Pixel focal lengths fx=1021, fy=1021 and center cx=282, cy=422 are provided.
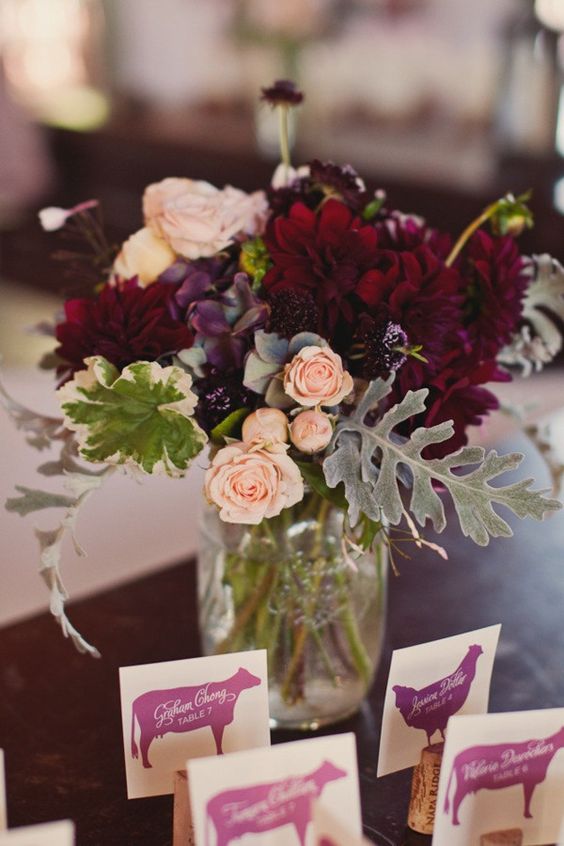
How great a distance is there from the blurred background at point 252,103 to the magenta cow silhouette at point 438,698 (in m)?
3.02

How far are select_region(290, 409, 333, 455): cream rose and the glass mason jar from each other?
0.16 meters

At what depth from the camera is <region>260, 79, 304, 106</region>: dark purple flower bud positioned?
1007 millimetres

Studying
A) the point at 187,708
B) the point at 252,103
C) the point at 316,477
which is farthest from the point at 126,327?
the point at 252,103

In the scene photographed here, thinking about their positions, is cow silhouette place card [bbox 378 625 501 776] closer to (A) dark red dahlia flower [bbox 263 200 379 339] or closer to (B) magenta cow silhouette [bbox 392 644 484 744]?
(B) magenta cow silhouette [bbox 392 644 484 744]

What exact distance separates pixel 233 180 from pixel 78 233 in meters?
4.08

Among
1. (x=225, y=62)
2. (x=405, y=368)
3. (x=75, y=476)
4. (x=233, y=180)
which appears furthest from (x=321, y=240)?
(x=225, y=62)

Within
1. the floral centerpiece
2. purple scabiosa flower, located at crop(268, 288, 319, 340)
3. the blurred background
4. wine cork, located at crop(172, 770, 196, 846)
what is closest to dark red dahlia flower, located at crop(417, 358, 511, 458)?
the floral centerpiece

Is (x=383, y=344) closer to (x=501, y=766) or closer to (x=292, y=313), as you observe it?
(x=292, y=313)

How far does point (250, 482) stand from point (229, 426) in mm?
79

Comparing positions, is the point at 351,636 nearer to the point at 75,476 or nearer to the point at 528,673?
the point at 528,673

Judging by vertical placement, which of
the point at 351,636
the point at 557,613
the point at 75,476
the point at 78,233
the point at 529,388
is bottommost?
the point at 529,388

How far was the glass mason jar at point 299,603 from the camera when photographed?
3.18ft

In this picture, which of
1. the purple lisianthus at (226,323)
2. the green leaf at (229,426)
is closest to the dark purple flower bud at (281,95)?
the purple lisianthus at (226,323)

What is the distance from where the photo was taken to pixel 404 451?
803mm
